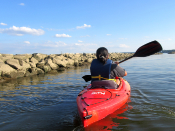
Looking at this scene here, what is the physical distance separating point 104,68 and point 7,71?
9.36 meters

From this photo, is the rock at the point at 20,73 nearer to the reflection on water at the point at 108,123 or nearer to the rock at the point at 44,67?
the rock at the point at 44,67

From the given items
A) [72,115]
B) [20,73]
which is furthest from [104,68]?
[20,73]

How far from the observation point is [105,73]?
4109 mm

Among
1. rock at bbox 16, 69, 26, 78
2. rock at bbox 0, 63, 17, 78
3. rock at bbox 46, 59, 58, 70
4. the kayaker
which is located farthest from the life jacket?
rock at bbox 46, 59, 58, 70

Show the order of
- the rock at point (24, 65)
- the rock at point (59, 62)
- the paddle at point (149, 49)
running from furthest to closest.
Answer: the rock at point (59, 62)
the rock at point (24, 65)
the paddle at point (149, 49)

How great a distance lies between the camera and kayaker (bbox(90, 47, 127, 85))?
13.1 feet

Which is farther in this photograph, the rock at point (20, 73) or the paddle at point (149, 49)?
the rock at point (20, 73)

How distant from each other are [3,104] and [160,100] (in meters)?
5.82

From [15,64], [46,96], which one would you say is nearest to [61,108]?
[46,96]

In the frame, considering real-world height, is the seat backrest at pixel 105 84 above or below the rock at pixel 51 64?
below

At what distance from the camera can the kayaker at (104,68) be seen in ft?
13.1

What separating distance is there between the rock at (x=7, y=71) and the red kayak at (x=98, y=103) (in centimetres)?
878

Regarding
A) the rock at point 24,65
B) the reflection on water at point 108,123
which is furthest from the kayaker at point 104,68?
the rock at point 24,65

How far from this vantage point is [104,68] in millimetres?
4055
